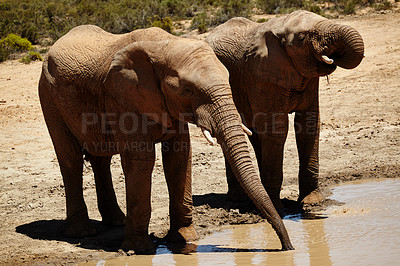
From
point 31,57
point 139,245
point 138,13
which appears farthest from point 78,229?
point 138,13

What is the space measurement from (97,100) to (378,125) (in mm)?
6043

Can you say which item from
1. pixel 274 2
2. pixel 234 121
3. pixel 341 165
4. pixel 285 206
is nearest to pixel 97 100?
pixel 234 121

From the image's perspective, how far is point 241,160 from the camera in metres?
5.21

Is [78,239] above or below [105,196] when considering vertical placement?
below

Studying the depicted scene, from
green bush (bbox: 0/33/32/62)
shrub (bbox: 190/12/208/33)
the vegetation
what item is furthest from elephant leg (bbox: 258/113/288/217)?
green bush (bbox: 0/33/32/62)

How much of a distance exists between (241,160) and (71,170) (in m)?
2.52

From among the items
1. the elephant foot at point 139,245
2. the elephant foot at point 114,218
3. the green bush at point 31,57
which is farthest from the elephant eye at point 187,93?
the green bush at point 31,57

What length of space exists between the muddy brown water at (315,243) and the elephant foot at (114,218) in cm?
104

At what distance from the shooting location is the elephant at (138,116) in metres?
5.32

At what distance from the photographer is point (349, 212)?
745 centimetres

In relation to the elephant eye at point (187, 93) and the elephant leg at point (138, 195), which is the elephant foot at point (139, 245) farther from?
the elephant eye at point (187, 93)

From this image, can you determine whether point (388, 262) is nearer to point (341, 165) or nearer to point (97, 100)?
point (97, 100)

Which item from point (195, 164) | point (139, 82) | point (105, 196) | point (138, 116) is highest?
point (139, 82)

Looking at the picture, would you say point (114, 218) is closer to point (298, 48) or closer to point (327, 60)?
point (298, 48)
